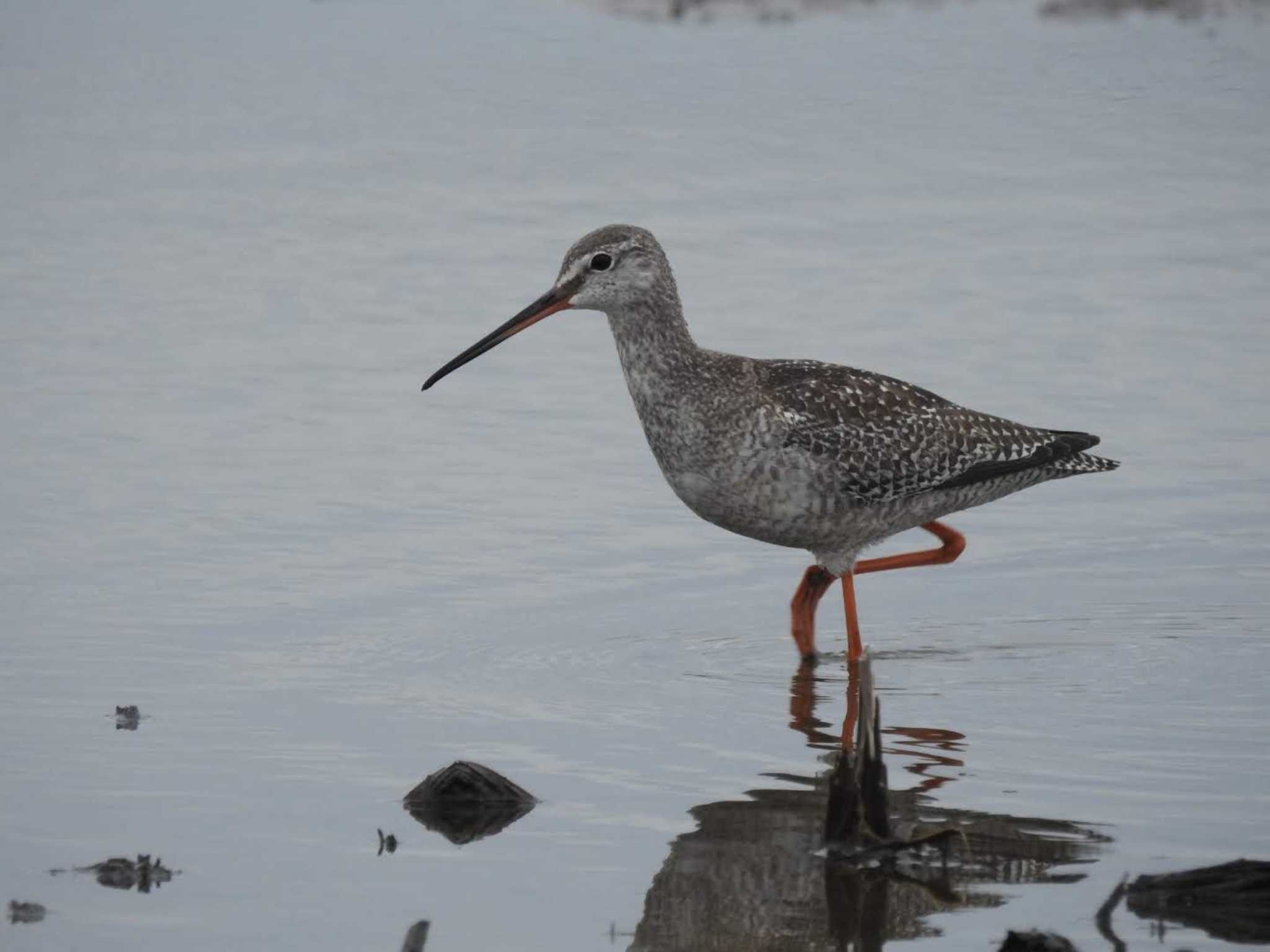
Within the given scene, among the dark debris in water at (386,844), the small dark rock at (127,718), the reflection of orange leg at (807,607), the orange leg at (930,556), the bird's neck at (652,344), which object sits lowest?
the dark debris in water at (386,844)

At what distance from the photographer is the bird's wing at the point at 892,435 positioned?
1095 cm

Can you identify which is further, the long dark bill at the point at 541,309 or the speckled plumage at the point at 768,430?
the long dark bill at the point at 541,309

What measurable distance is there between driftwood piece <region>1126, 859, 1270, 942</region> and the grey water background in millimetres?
172

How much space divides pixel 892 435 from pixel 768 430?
763mm

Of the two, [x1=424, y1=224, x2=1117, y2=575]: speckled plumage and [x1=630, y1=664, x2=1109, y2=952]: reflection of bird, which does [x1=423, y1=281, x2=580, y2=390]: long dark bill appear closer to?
[x1=424, y1=224, x2=1117, y2=575]: speckled plumage

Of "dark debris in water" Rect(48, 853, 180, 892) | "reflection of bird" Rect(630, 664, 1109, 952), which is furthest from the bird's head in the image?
"dark debris in water" Rect(48, 853, 180, 892)

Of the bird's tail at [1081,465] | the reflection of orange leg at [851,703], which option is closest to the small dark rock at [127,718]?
the reflection of orange leg at [851,703]

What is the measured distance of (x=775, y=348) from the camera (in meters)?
14.6

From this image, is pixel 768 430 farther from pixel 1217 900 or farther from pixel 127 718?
pixel 1217 900

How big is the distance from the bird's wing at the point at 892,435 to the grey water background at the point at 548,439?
78cm

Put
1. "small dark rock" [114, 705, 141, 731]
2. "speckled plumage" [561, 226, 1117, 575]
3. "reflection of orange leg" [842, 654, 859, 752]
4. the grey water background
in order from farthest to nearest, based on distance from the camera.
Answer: "speckled plumage" [561, 226, 1117, 575] → "reflection of orange leg" [842, 654, 859, 752] → "small dark rock" [114, 705, 141, 731] → the grey water background

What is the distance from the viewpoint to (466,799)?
8586mm

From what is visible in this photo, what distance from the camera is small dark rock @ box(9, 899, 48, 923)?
24.5ft

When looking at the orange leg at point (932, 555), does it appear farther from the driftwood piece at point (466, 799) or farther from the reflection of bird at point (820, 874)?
the driftwood piece at point (466, 799)
